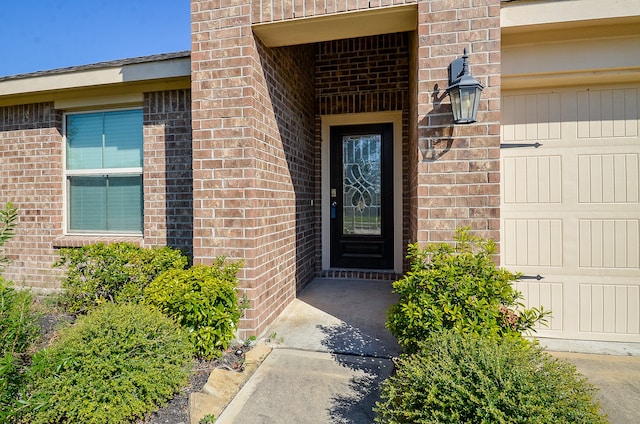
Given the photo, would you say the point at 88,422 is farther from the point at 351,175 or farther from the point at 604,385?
the point at 351,175

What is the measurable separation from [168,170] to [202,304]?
7.45 feet

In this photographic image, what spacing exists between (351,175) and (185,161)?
2393 mm

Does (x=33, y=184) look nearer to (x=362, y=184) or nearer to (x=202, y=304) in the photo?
(x=202, y=304)

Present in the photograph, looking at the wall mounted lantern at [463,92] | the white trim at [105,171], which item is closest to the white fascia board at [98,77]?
the white trim at [105,171]

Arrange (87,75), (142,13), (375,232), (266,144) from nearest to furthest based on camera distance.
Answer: (266,144)
(87,75)
(375,232)
(142,13)

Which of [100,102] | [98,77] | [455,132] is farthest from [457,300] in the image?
[100,102]

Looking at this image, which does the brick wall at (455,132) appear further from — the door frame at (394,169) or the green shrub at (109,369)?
the green shrub at (109,369)

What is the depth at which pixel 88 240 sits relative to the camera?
4.52 metres

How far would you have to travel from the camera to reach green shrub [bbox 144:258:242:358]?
2.73m

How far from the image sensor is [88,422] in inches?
73.8

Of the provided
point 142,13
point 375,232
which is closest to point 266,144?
point 375,232

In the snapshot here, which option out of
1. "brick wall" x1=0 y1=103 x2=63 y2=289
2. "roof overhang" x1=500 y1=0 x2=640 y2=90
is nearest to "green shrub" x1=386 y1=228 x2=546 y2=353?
"roof overhang" x1=500 y1=0 x2=640 y2=90

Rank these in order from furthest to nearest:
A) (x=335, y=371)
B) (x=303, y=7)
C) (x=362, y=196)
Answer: (x=362, y=196)
(x=303, y=7)
(x=335, y=371)

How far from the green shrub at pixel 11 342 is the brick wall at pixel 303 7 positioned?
2.86 metres
